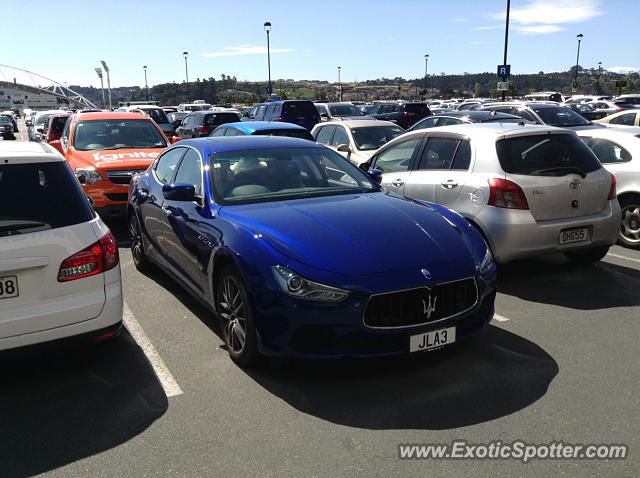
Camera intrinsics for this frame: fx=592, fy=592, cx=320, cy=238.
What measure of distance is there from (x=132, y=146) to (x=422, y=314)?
7.67 metres

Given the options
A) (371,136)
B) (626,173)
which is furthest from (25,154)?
(371,136)

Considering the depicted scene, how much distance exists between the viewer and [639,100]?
31.8 metres

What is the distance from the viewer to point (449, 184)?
624cm

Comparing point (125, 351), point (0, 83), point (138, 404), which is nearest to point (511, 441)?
point (138, 404)

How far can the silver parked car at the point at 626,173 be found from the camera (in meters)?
7.57

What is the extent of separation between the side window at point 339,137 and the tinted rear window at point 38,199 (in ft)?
25.8

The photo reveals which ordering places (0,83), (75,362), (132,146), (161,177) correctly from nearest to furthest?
1. (75,362)
2. (161,177)
3. (132,146)
4. (0,83)

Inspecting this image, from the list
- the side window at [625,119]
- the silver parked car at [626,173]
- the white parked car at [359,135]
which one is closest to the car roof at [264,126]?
the white parked car at [359,135]

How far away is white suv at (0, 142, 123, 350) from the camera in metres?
3.59

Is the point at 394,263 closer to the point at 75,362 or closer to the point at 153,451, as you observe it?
the point at 153,451

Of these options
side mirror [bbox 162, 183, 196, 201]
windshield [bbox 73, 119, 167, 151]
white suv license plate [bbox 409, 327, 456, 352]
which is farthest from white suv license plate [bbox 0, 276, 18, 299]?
windshield [bbox 73, 119, 167, 151]

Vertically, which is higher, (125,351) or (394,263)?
(394,263)

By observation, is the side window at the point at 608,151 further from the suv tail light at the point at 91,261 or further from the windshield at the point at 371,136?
the suv tail light at the point at 91,261

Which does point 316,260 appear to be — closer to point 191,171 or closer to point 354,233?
point 354,233
